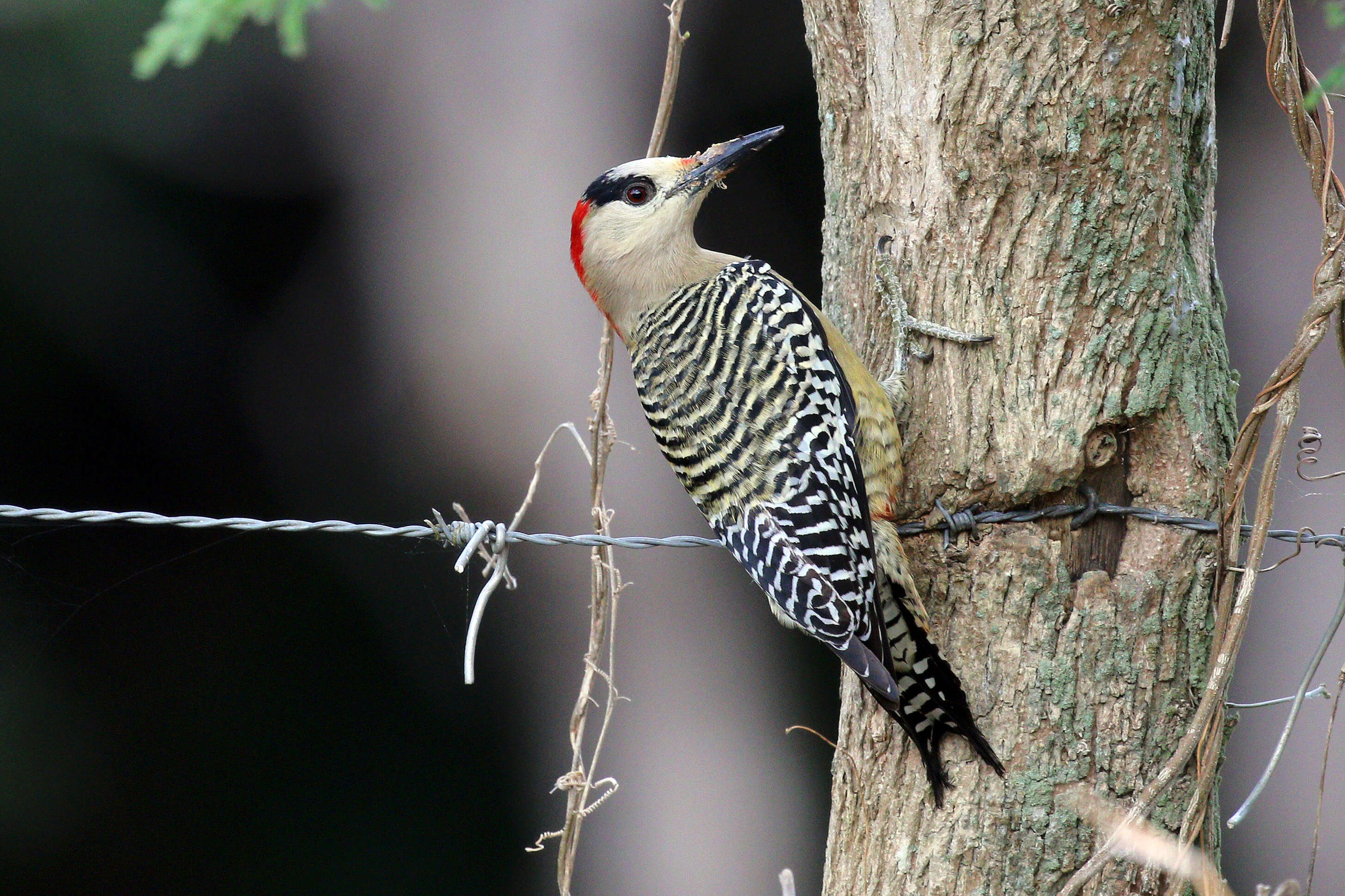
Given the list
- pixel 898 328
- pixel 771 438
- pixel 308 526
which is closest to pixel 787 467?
pixel 771 438

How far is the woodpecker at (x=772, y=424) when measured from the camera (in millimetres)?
2373

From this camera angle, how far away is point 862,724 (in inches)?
98.2

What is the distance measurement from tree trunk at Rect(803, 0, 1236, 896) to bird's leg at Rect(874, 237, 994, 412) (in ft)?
0.11

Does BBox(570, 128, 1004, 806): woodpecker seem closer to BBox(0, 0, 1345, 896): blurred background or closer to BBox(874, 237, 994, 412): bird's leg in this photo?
BBox(874, 237, 994, 412): bird's leg

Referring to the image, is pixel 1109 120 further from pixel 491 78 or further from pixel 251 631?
pixel 251 631

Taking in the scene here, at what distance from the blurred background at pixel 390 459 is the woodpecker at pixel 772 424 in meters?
2.02

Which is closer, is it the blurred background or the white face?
the white face

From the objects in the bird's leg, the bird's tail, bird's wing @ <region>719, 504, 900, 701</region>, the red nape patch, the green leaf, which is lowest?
the bird's tail

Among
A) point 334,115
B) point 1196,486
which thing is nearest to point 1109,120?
point 1196,486

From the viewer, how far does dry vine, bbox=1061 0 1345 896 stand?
2084mm

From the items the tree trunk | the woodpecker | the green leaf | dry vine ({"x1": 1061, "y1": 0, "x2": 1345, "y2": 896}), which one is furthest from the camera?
the woodpecker

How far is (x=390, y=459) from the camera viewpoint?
209 inches

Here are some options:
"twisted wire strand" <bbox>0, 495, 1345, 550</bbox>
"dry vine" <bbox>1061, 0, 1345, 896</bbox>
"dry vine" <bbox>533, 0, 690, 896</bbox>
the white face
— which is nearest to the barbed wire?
"twisted wire strand" <bbox>0, 495, 1345, 550</bbox>

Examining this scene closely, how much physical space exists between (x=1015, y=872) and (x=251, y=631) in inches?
152
